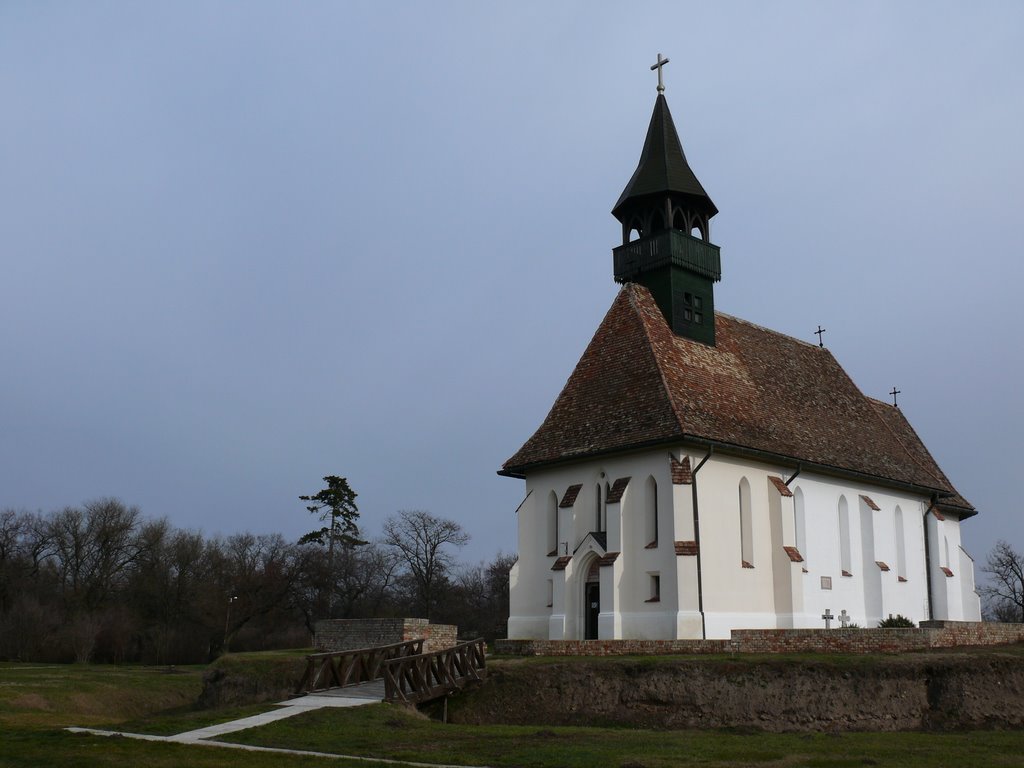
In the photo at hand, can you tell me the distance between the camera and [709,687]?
71.0 ft

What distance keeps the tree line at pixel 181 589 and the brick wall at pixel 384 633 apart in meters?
31.1

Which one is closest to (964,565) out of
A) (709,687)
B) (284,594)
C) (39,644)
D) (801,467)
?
(801,467)

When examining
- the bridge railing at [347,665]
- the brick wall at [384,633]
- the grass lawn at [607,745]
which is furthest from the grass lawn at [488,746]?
the brick wall at [384,633]

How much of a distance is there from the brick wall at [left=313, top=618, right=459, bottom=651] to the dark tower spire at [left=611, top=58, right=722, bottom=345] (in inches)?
547

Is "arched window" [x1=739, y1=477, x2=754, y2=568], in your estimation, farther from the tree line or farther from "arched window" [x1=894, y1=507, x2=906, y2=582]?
the tree line

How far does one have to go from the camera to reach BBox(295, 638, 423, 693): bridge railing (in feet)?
72.6

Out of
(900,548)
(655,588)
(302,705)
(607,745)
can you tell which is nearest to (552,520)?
(655,588)

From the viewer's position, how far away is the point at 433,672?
75.2 feet

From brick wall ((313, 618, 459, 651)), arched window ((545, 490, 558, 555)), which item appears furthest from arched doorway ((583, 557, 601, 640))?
brick wall ((313, 618, 459, 651))

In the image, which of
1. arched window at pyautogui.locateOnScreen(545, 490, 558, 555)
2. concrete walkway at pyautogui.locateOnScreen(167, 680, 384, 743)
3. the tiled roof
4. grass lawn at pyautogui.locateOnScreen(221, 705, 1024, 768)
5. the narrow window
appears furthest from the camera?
arched window at pyautogui.locateOnScreen(545, 490, 558, 555)

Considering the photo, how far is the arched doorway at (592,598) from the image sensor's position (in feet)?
95.5

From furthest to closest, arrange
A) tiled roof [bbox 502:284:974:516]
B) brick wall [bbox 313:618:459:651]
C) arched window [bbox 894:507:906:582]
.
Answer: arched window [bbox 894:507:906:582] < tiled roof [bbox 502:284:974:516] < brick wall [bbox 313:618:459:651]

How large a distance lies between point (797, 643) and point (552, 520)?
33.0 feet

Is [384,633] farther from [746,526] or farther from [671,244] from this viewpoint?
[671,244]
